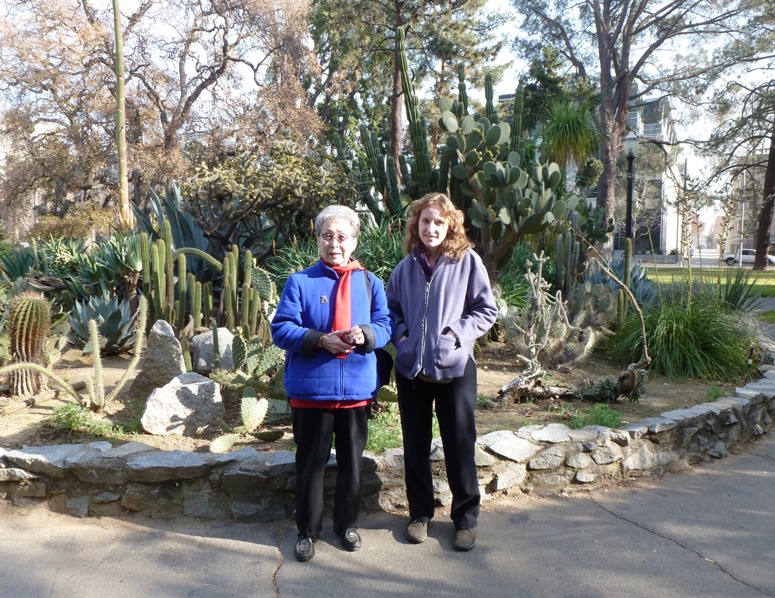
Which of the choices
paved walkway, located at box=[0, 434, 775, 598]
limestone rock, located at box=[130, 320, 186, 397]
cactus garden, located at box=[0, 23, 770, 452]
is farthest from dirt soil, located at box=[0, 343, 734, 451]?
paved walkway, located at box=[0, 434, 775, 598]

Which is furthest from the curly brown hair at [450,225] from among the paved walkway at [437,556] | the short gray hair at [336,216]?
the paved walkway at [437,556]

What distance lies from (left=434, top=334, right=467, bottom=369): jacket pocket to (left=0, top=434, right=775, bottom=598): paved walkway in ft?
3.09

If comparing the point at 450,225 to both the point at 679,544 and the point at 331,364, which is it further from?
the point at 679,544

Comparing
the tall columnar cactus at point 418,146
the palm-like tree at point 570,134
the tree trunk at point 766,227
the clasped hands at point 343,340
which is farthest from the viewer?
the tree trunk at point 766,227

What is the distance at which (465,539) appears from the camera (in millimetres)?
3029

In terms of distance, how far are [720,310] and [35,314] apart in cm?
636

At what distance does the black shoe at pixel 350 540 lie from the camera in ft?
9.95

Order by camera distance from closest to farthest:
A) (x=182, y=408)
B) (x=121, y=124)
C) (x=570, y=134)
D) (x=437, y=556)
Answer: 1. (x=437, y=556)
2. (x=182, y=408)
3. (x=121, y=124)
4. (x=570, y=134)

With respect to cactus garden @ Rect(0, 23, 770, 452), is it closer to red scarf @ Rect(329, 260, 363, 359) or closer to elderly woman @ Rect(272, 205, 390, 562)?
elderly woman @ Rect(272, 205, 390, 562)

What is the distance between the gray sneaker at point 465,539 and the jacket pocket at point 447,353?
33.6 inches

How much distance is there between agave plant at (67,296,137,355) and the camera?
5.79m

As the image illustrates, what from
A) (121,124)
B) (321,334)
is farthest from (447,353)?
(121,124)

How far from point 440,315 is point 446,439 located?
623 millimetres

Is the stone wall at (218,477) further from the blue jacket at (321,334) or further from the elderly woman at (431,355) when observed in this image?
the blue jacket at (321,334)
